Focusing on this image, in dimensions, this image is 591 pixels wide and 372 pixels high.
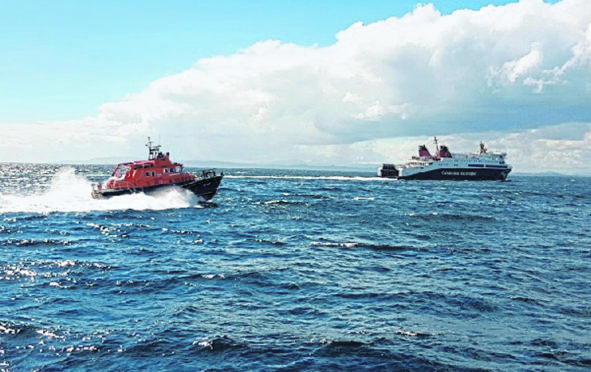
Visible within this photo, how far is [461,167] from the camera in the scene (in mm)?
123500

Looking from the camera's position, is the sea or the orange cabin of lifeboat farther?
the orange cabin of lifeboat

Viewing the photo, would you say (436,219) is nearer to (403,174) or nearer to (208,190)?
(208,190)

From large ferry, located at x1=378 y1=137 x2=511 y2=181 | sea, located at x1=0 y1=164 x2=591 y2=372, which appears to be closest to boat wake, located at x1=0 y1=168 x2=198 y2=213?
sea, located at x1=0 y1=164 x2=591 y2=372

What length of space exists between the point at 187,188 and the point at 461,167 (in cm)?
9802

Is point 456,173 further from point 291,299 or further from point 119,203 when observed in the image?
point 291,299

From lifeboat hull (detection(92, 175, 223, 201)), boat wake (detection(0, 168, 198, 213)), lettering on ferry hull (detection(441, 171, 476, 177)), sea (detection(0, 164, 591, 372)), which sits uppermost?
lettering on ferry hull (detection(441, 171, 476, 177))

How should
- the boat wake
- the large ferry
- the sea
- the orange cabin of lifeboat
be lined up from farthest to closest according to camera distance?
the large ferry, the orange cabin of lifeboat, the boat wake, the sea

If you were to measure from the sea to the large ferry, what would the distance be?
95319mm

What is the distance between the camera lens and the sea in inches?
418

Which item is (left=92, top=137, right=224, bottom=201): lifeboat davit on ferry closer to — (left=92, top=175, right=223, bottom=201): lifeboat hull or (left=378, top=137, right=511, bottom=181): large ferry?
(left=92, top=175, right=223, bottom=201): lifeboat hull

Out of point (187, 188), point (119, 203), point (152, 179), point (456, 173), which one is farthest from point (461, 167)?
point (119, 203)

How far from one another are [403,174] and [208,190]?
9179cm

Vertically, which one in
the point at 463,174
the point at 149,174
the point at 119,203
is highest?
the point at 149,174

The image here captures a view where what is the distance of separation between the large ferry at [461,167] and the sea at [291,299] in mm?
95319
